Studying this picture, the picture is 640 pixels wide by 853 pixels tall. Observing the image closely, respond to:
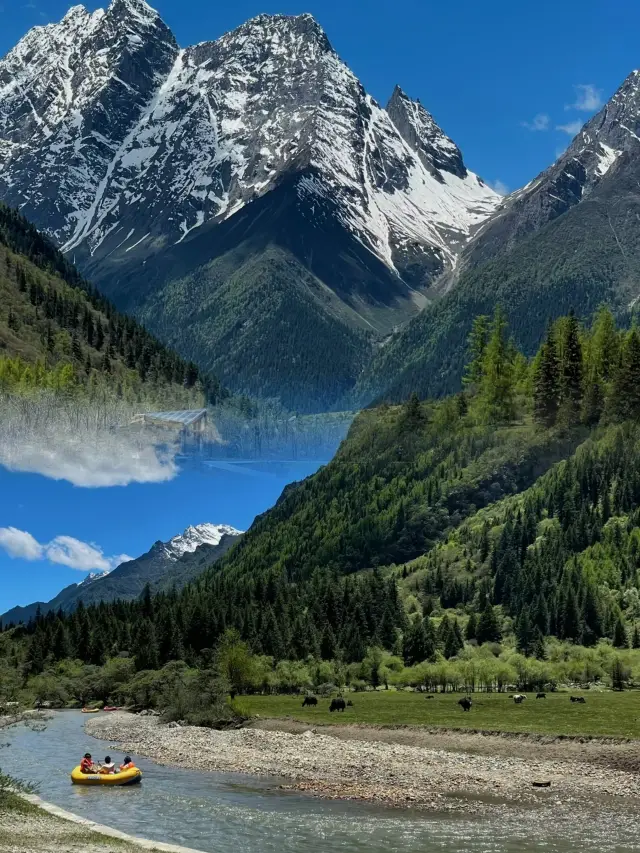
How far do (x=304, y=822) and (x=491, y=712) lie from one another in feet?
171

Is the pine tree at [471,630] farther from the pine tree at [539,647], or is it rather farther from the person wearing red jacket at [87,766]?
the person wearing red jacket at [87,766]

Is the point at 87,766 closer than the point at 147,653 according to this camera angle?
Yes

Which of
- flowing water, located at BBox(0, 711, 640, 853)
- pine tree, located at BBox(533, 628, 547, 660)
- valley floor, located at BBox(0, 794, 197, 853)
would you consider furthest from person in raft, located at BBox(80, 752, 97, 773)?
pine tree, located at BBox(533, 628, 547, 660)

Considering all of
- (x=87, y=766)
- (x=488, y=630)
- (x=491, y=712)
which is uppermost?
(x=488, y=630)

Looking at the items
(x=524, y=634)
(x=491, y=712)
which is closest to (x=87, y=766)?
(x=491, y=712)

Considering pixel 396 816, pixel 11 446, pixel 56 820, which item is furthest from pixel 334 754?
pixel 11 446

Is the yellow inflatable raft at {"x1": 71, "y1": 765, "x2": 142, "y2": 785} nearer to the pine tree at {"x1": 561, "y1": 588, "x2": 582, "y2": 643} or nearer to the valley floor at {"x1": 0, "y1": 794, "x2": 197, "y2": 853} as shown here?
the valley floor at {"x1": 0, "y1": 794, "x2": 197, "y2": 853}

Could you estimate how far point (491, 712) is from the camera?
11106 centimetres

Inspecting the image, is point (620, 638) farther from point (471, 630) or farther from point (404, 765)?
point (404, 765)

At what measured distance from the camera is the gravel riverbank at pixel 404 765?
69938 millimetres

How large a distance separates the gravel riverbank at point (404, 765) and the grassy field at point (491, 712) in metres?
4.74

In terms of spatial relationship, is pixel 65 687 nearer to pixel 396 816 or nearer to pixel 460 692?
pixel 460 692

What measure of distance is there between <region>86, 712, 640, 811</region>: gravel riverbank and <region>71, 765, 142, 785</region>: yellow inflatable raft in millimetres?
9568

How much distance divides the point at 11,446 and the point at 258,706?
6618 cm
